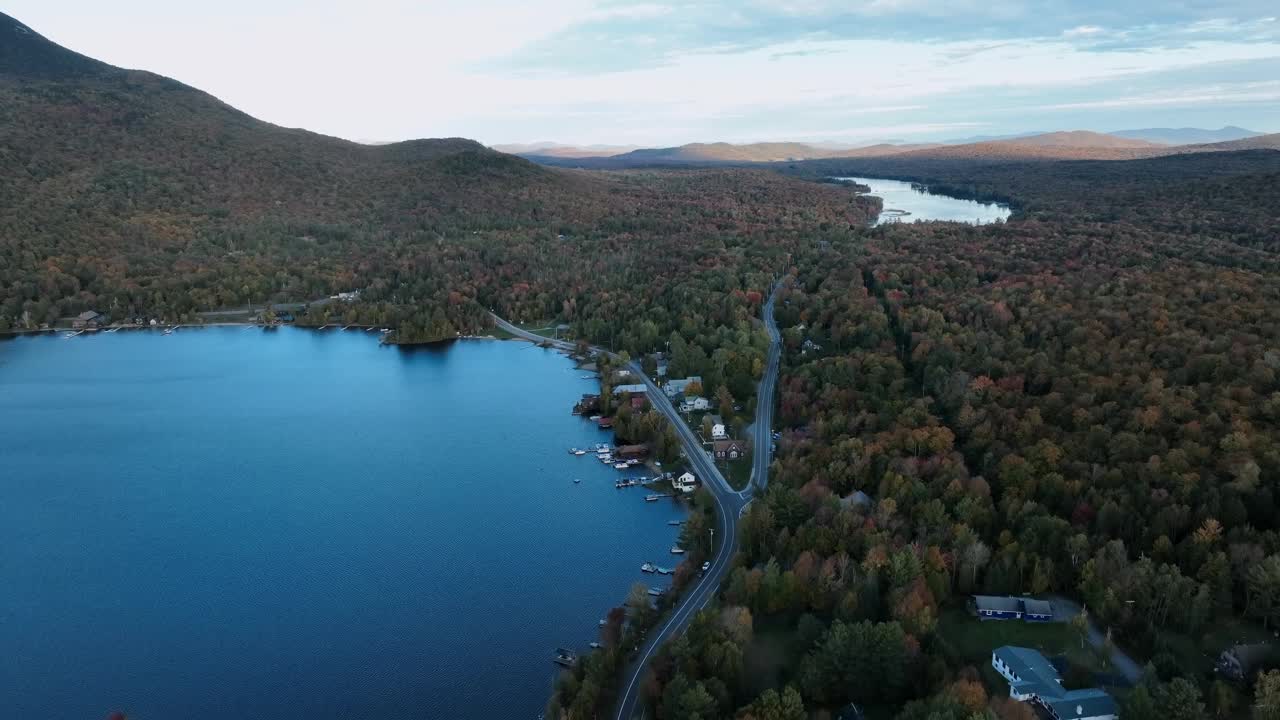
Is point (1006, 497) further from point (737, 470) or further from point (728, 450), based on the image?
point (728, 450)

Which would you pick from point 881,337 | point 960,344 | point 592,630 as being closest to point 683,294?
point 881,337

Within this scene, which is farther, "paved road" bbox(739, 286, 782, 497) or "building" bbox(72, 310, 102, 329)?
"building" bbox(72, 310, 102, 329)

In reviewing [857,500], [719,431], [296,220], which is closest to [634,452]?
[719,431]

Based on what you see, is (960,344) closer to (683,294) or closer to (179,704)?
(683,294)

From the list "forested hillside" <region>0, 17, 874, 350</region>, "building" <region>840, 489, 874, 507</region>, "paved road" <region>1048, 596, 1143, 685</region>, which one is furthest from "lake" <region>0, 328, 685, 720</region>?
"forested hillside" <region>0, 17, 874, 350</region>

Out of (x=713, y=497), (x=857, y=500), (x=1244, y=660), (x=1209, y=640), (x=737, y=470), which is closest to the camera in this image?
(x=1244, y=660)

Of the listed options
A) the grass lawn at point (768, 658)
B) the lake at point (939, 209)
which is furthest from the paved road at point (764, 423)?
the lake at point (939, 209)

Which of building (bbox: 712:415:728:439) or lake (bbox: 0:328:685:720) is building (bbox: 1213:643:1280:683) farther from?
building (bbox: 712:415:728:439)
